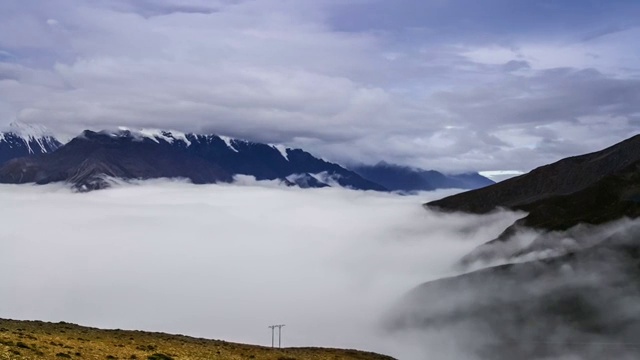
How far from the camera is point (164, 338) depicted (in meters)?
81.4

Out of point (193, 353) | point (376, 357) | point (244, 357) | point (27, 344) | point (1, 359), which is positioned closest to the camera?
point (1, 359)

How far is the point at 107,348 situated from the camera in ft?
201

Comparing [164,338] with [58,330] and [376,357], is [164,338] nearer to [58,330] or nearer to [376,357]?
[58,330]

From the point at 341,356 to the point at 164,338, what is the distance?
23.8 meters

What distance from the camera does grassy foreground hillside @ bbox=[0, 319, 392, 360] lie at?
5241 centimetres

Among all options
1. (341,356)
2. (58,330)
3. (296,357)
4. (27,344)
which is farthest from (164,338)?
(27,344)

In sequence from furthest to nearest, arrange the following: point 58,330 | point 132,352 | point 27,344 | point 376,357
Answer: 1. point 376,357
2. point 58,330
3. point 132,352
4. point 27,344

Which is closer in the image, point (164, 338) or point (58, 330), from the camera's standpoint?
point (58, 330)

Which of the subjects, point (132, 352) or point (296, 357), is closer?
point (132, 352)

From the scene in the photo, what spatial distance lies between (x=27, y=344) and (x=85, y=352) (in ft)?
16.3

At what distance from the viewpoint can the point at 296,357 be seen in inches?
3036

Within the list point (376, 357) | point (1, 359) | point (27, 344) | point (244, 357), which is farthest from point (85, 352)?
point (376, 357)

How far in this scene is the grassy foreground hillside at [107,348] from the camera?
52406 mm

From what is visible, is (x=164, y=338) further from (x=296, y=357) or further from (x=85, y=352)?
(x=85, y=352)
